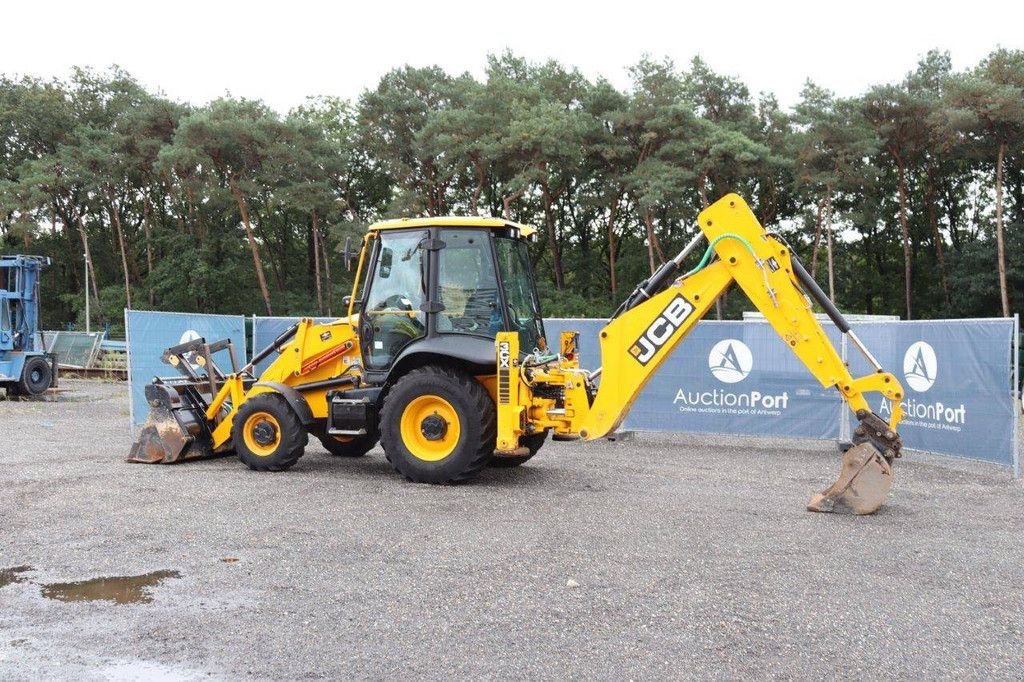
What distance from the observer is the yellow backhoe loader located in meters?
7.72

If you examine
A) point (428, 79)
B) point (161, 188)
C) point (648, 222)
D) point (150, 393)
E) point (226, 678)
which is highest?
point (428, 79)

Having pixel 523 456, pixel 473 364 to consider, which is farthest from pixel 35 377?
pixel 473 364

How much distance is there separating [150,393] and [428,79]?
99.4ft

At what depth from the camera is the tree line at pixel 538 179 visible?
3297 cm

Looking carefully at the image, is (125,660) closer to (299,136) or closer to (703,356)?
(703,356)

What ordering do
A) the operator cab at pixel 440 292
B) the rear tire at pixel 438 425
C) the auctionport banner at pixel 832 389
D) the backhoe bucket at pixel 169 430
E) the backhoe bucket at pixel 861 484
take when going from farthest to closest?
the auctionport banner at pixel 832 389 < the backhoe bucket at pixel 169 430 < the operator cab at pixel 440 292 < the rear tire at pixel 438 425 < the backhoe bucket at pixel 861 484

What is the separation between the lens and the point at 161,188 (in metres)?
44.6

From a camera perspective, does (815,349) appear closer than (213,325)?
Yes

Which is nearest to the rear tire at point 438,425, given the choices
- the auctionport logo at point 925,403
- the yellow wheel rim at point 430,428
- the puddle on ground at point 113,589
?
the yellow wheel rim at point 430,428

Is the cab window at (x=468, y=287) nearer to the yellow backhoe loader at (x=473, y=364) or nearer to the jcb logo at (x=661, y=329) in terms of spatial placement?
the yellow backhoe loader at (x=473, y=364)

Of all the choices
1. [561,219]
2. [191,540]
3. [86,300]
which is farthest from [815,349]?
[86,300]

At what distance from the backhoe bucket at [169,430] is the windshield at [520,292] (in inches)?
147

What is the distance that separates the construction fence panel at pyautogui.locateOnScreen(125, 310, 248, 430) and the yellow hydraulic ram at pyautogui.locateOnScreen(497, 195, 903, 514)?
6533 mm

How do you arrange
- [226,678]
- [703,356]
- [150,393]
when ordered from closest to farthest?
[226,678], [150,393], [703,356]
